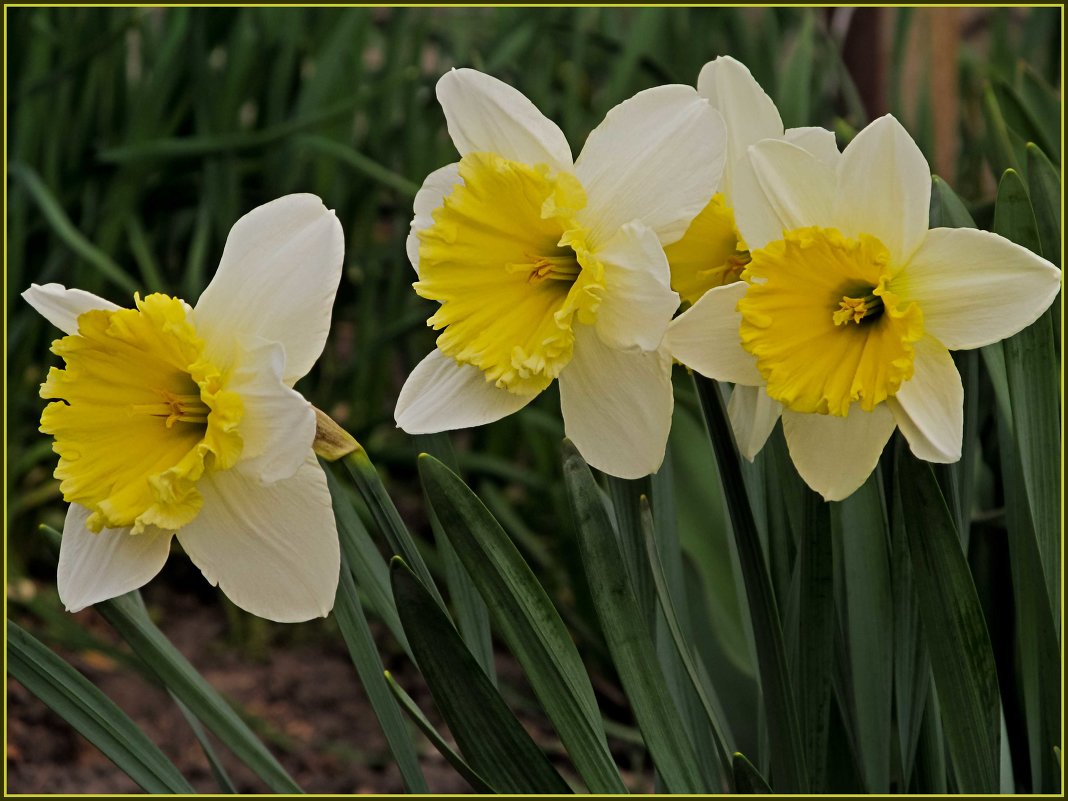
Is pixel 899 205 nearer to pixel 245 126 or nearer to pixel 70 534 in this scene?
pixel 70 534

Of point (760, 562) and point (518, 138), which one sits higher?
point (518, 138)

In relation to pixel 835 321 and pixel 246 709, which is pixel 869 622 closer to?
pixel 835 321

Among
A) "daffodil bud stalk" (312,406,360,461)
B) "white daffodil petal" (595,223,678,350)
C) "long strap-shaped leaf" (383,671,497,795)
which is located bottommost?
"long strap-shaped leaf" (383,671,497,795)

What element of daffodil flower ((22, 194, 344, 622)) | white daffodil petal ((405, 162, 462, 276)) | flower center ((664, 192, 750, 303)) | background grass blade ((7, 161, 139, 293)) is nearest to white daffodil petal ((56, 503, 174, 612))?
daffodil flower ((22, 194, 344, 622))

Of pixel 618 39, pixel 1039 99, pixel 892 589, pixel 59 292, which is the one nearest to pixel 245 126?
pixel 618 39

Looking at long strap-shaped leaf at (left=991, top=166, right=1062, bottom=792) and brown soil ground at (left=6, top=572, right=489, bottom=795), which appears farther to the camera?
brown soil ground at (left=6, top=572, right=489, bottom=795)

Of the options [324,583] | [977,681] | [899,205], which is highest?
[899,205]

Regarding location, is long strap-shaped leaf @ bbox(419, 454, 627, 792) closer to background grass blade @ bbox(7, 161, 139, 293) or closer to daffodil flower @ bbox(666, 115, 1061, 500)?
daffodil flower @ bbox(666, 115, 1061, 500)
